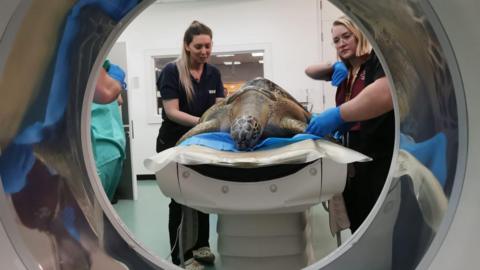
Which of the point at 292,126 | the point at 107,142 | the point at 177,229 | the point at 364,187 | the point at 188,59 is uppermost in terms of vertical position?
the point at 188,59

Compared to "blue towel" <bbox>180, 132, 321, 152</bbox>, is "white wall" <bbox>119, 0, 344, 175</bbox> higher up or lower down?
higher up

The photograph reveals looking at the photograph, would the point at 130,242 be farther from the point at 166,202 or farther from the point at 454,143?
the point at 166,202

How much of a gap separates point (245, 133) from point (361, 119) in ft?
1.34

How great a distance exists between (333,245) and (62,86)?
2173mm

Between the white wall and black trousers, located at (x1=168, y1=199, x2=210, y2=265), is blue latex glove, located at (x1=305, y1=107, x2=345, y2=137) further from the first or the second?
the white wall

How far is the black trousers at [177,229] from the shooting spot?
7.13ft

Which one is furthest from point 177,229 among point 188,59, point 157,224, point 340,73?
point 340,73

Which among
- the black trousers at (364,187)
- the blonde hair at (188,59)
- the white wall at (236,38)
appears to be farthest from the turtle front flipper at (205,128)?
the white wall at (236,38)

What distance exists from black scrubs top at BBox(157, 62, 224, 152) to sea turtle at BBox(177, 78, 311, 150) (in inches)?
16.0

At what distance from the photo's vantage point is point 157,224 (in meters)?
3.17

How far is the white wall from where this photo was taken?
16.0 ft

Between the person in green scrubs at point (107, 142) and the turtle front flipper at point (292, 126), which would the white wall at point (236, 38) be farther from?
the turtle front flipper at point (292, 126)

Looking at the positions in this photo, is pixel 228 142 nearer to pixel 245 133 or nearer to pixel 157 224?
pixel 245 133

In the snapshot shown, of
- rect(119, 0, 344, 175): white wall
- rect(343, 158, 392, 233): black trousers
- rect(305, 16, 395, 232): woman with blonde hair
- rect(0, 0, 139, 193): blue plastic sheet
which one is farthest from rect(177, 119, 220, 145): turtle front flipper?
rect(119, 0, 344, 175): white wall
